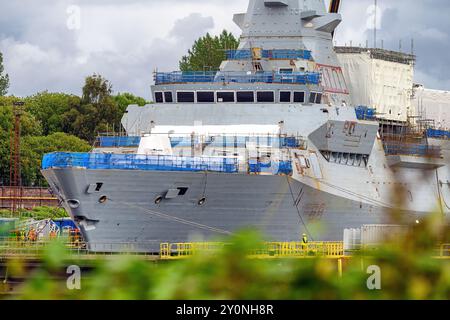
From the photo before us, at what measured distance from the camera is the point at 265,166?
6091 centimetres

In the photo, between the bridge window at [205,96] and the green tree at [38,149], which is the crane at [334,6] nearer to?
the bridge window at [205,96]

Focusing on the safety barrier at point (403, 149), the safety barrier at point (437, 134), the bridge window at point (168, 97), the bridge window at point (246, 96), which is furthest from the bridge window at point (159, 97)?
the safety barrier at point (437, 134)

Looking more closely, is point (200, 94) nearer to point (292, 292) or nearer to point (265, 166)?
point (265, 166)

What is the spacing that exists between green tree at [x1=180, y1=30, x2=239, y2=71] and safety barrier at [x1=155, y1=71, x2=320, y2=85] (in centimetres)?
5989

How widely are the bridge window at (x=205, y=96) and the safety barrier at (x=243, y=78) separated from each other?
0.91 metres

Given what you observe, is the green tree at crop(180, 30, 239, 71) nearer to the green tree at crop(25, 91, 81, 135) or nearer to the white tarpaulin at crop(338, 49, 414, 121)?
the green tree at crop(25, 91, 81, 135)

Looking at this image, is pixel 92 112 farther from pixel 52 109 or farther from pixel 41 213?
pixel 41 213

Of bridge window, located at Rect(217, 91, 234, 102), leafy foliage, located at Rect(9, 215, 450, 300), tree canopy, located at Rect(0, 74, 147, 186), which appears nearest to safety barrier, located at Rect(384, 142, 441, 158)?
bridge window, located at Rect(217, 91, 234, 102)

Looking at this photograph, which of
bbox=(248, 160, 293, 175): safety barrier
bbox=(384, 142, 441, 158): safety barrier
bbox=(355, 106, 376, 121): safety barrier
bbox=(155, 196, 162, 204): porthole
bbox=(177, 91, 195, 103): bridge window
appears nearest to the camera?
bbox=(155, 196, 162, 204): porthole

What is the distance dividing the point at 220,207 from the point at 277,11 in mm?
16411

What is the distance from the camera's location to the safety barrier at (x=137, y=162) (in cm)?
5834

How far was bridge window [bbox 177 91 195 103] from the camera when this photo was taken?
221 ft

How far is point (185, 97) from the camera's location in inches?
2660
